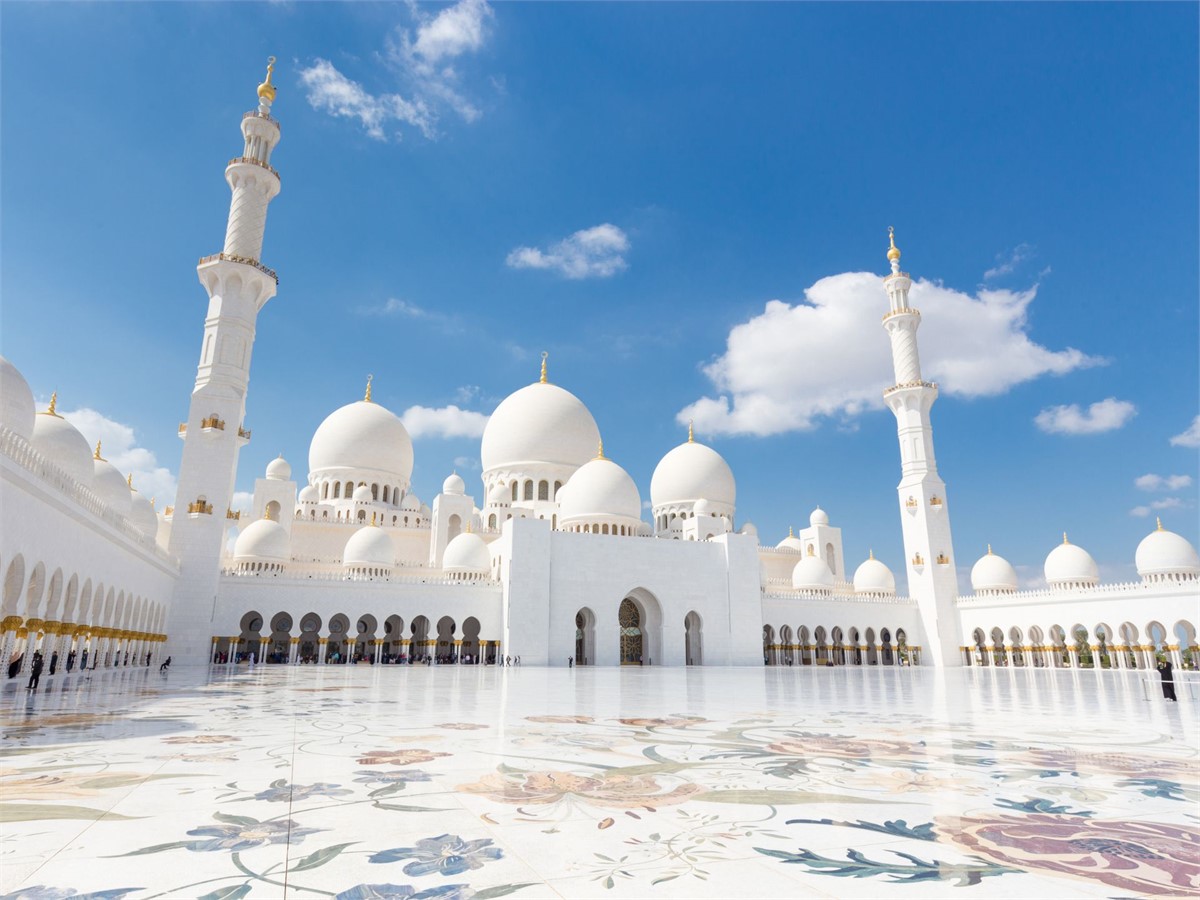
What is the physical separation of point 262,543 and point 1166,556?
31663mm

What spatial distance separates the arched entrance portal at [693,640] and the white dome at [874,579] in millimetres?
9767

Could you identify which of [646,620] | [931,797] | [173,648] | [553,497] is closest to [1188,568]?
[646,620]

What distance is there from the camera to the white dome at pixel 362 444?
105 ft

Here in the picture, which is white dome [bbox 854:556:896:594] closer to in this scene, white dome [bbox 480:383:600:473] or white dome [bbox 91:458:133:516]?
white dome [bbox 480:383:600:473]

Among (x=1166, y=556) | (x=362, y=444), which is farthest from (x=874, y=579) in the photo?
(x=362, y=444)

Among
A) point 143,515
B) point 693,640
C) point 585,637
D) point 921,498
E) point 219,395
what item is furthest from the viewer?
point 921,498

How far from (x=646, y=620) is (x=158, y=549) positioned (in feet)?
51.1

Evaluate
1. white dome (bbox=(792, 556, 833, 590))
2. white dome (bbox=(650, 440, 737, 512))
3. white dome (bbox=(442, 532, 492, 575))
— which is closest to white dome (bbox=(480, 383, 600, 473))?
white dome (bbox=(650, 440, 737, 512))

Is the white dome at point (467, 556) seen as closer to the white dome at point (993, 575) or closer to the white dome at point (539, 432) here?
the white dome at point (539, 432)

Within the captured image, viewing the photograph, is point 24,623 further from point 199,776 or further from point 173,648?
point 173,648

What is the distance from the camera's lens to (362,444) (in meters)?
32.1

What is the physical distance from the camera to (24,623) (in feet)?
34.8

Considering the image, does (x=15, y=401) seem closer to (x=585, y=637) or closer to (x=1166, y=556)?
(x=585, y=637)

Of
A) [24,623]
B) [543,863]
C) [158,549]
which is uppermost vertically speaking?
[158,549]
